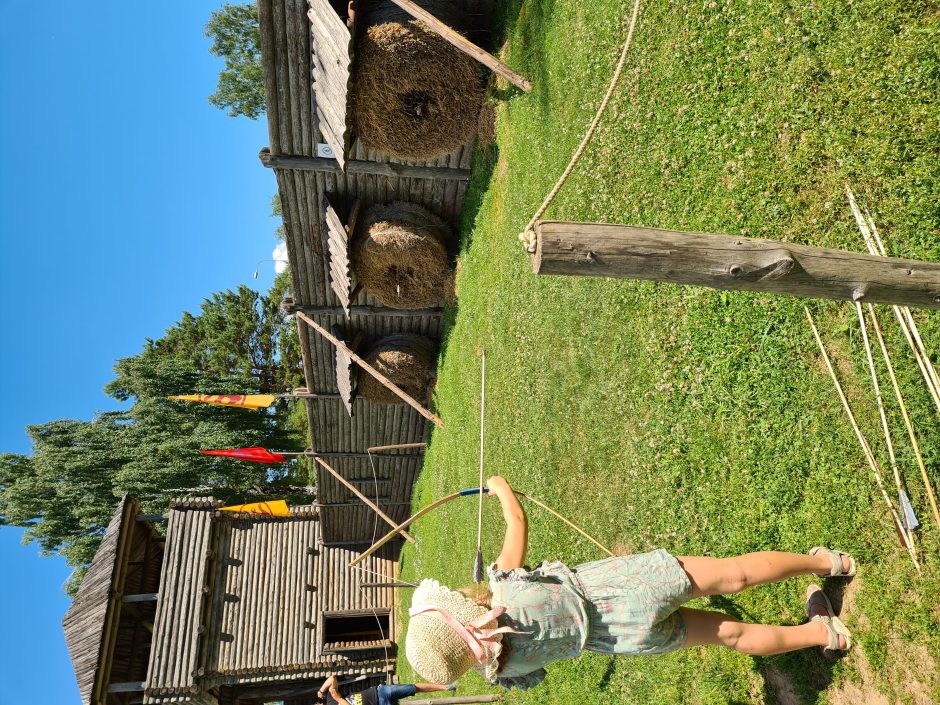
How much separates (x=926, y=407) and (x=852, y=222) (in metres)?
1.32

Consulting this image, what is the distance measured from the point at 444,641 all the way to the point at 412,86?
22.2ft

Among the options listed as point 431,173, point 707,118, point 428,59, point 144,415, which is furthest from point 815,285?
point 144,415

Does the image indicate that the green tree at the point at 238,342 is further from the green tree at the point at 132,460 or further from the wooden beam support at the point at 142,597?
the wooden beam support at the point at 142,597

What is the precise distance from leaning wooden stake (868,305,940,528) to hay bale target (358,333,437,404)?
8.48 meters

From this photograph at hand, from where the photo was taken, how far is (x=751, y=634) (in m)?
4.00

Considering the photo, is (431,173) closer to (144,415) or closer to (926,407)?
(926,407)

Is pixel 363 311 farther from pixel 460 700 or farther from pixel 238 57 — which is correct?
pixel 238 57

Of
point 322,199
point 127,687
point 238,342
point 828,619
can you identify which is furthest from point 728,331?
point 238,342

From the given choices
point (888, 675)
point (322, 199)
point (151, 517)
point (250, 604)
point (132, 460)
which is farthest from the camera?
point (132, 460)

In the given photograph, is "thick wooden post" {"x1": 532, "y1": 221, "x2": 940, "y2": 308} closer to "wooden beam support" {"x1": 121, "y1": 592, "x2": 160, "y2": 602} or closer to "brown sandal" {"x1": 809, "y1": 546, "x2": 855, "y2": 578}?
"brown sandal" {"x1": 809, "y1": 546, "x2": 855, "y2": 578}

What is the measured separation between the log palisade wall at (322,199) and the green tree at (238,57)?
83.8 ft

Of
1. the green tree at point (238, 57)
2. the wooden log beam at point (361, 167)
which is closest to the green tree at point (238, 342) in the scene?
the green tree at point (238, 57)

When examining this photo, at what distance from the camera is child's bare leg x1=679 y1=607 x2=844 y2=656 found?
400 cm

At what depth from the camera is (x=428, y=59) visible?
7949mm
